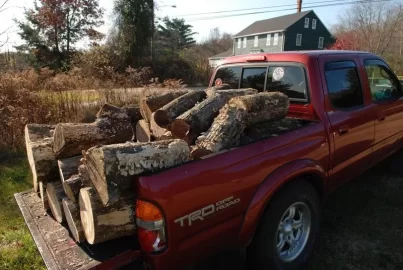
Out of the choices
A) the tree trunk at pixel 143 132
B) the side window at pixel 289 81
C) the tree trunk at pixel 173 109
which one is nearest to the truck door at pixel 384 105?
the side window at pixel 289 81

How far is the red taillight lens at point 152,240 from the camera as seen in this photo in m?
1.94

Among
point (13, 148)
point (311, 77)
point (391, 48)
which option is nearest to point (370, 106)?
point (311, 77)

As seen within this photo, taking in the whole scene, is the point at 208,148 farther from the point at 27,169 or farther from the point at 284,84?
the point at 27,169

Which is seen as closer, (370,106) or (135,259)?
(135,259)

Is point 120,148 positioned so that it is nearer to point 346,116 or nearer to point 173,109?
point 173,109

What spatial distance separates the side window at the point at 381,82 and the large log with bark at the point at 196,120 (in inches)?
80.0

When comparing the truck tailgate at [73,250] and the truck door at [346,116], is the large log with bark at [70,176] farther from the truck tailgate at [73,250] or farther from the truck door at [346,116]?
the truck door at [346,116]

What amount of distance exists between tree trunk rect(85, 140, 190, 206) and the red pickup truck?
0.11m

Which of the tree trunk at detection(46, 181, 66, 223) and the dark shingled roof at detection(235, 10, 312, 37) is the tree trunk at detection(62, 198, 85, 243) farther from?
the dark shingled roof at detection(235, 10, 312, 37)

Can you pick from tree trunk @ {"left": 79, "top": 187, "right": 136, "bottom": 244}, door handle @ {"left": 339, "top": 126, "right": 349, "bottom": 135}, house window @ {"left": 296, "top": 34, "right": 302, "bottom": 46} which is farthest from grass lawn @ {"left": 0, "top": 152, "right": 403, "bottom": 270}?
house window @ {"left": 296, "top": 34, "right": 302, "bottom": 46}

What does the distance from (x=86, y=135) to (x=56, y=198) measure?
1.84ft

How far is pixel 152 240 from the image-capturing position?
1944mm

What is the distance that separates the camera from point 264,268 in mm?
2551

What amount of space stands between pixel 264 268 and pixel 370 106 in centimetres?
233
